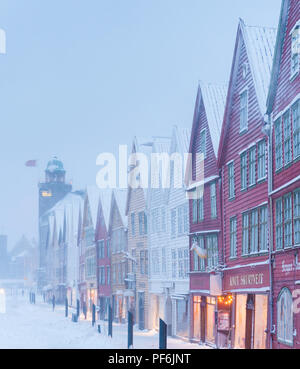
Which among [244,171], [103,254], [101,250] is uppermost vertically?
[244,171]

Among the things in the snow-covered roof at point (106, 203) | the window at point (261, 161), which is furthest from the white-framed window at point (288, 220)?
the snow-covered roof at point (106, 203)

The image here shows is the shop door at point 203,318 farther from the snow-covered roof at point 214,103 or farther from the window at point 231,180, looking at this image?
the snow-covered roof at point 214,103

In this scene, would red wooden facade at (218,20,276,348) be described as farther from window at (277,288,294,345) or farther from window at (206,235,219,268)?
window at (277,288,294,345)

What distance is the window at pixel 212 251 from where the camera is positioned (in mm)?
22861

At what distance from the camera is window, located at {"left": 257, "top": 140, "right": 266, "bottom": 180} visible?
1836cm

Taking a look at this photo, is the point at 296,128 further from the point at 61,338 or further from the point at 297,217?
the point at 61,338

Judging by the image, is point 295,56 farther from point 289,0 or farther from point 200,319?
point 200,319

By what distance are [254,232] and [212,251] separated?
429cm

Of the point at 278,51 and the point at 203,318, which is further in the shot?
the point at 203,318

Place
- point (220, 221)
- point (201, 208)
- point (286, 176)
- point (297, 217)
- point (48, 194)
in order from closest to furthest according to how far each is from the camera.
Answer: point (297, 217), point (286, 176), point (220, 221), point (201, 208), point (48, 194)

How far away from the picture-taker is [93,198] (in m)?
30.1

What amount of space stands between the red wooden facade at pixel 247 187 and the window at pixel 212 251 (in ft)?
3.25

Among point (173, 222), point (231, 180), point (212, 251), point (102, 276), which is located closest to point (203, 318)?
point (212, 251)
